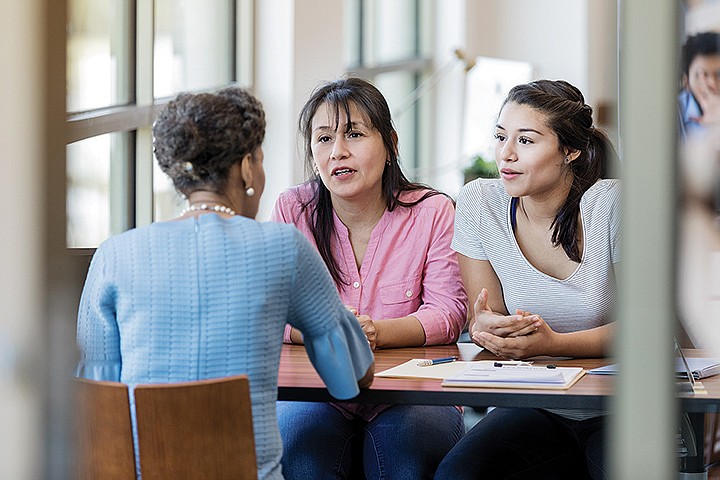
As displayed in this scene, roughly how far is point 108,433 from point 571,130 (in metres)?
1.24

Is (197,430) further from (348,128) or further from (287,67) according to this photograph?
(287,67)

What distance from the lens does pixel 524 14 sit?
6.04 meters

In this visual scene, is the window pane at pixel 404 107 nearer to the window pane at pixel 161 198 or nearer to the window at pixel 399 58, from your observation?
the window at pixel 399 58

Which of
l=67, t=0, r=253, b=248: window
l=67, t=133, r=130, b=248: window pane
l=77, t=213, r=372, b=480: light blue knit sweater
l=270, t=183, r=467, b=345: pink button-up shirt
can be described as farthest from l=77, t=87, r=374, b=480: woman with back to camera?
l=67, t=133, r=130, b=248: window pane

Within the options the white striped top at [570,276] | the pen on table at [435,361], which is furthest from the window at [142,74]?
the pen on table at [435,361]

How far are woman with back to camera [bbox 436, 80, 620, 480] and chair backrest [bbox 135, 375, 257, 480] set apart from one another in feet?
2.09

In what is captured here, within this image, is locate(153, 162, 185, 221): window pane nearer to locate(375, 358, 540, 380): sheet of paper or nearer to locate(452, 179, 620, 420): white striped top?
locate(452, 179, 620, 420): white striped top

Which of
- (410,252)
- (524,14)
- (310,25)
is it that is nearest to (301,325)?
(410,252)

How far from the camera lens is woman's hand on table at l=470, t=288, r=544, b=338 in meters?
1.84

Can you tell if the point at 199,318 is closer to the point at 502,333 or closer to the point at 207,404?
the point at 207,404

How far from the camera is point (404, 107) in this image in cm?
593

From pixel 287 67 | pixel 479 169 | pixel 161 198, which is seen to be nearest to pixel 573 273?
pixel 161 198

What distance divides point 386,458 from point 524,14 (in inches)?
182

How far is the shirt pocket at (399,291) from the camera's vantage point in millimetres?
2158
